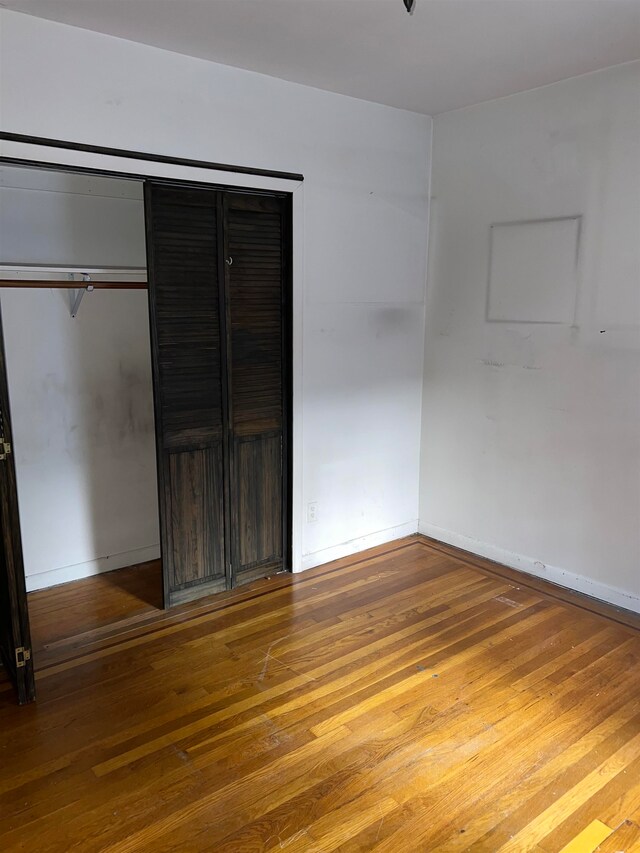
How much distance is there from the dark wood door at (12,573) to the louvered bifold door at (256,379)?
1260 mm

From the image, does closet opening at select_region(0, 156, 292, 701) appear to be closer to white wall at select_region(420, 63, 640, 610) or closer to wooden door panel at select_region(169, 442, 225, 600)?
wooden door panel at select_region(169, 442, 225, 600)

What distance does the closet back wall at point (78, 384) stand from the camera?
335 centimetres

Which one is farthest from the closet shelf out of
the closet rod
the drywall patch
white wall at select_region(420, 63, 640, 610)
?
the drywall patch

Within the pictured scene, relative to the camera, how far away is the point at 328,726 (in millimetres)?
2469

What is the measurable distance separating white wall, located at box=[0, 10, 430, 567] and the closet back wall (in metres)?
0.70

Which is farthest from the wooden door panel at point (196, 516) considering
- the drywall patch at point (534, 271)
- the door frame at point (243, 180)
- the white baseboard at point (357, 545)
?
the drywall patch at point (534, 271)

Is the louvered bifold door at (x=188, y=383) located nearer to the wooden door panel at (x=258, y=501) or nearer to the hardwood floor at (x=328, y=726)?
the wooden door panel at (x=258, y=501)

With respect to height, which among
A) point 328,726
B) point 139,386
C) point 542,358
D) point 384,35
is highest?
point 384,35

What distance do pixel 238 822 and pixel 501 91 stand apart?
3673 millimetres

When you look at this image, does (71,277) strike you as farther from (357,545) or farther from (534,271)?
(534,271)

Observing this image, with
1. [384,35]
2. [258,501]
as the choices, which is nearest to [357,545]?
[258,501]

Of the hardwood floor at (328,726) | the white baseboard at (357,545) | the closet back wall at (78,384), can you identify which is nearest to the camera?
the hardwood floor at (328,726)

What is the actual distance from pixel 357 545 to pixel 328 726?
173 centimetres

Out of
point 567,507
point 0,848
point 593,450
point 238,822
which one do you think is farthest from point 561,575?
point 0,848
